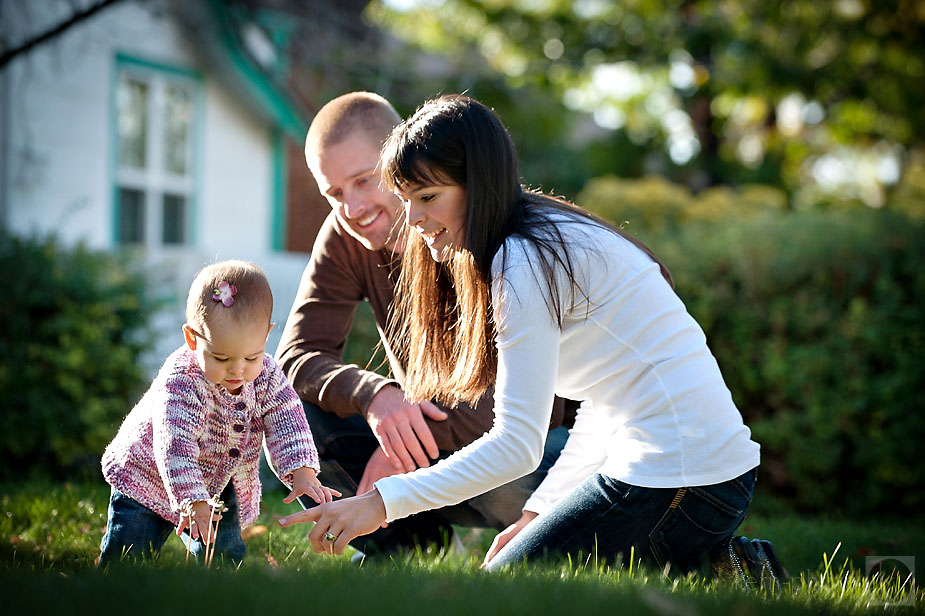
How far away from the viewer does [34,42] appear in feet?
22.5

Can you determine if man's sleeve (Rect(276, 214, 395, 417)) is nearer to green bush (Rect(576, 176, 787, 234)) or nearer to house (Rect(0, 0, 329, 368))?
house (Rect(0, 0, 329, 368))

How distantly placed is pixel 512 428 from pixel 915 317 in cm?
426

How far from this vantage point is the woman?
301 cm

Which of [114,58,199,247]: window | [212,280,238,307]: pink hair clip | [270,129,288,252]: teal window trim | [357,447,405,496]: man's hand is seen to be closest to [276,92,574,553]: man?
[357,447,405,496]: man's hand

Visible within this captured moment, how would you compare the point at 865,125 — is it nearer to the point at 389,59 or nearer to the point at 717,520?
the point at 389,59

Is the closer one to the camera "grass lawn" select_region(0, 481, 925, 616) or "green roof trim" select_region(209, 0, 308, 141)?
"grass lawn" select_region(0, 481, 925, 616)

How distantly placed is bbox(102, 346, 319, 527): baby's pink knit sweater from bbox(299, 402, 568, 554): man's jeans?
0.46 meters

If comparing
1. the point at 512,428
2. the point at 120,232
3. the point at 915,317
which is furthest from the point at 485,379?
the point at 120,232

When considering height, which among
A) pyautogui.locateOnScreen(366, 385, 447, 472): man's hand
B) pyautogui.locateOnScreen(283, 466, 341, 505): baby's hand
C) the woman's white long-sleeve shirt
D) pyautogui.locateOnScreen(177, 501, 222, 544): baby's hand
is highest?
the woman's white long-sleeve shirt

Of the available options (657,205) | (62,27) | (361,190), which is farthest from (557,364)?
(657,205)

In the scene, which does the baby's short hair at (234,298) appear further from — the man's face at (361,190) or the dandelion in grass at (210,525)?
the man's face at (361,190)

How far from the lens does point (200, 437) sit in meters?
3.38

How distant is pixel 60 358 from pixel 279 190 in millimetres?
6094

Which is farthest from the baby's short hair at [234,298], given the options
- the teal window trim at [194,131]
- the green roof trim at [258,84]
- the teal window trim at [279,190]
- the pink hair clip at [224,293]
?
the teal window trim at [279,190]
